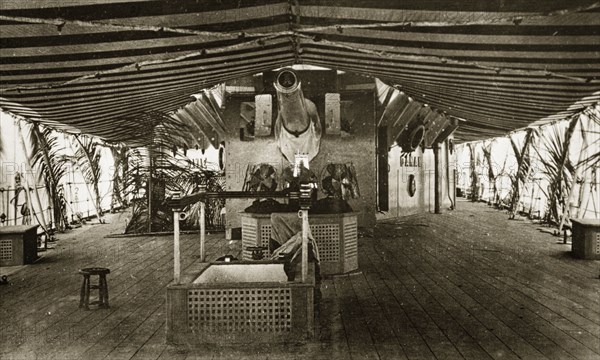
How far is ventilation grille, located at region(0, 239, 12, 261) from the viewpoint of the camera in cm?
802

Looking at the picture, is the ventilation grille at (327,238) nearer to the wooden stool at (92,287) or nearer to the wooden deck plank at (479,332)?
the wooden deck plank at (479,332)

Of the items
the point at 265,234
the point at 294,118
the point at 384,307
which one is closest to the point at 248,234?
the point at 265,234

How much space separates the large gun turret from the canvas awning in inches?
20.3

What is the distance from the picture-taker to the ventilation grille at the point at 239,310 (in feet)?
14.5

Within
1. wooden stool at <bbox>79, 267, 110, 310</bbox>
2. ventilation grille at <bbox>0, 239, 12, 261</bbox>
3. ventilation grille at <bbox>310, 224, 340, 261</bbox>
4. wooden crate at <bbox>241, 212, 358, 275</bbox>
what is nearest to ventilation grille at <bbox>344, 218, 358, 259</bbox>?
wooden crate at <bbox>241, 212, 358, 275</bbox>

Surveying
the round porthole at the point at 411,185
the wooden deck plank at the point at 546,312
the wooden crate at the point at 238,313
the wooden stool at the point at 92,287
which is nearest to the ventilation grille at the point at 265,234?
the wooden stool at the point at 92,287

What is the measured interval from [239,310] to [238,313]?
25mm

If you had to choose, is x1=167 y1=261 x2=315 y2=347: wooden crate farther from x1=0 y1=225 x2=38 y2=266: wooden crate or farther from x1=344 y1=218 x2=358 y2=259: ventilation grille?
x1=0 y1=225 x2=38 y2=266: wooden crate

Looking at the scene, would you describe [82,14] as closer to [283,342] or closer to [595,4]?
[283,342]

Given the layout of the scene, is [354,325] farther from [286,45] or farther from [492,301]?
[286,45]

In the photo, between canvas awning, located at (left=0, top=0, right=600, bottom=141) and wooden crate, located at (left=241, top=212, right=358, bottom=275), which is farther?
wooden crate, located at (left=241, top=212, right=358, bottom=275)

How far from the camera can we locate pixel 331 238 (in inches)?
290

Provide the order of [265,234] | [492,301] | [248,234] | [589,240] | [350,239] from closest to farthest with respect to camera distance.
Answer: [492,301] < [350,239] < [265,234] < [248,234] < [589,240]

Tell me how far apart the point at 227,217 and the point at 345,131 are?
3117mm
